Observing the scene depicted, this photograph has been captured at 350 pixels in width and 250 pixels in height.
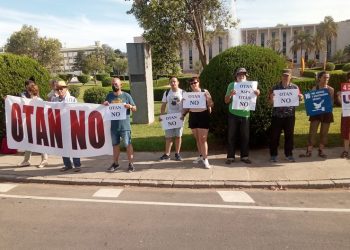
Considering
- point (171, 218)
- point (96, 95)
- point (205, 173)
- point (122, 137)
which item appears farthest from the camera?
point (96, 95)

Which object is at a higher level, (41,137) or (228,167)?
(41,137)

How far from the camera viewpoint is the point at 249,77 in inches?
350

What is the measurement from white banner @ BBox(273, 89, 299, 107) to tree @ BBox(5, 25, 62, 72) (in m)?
58.6

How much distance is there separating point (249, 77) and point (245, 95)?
36.0 inches

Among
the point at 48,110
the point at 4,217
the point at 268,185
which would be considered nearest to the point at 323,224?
the point at 268,185

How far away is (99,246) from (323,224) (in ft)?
9.14

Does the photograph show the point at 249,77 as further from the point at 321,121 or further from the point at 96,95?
the point at 96,95

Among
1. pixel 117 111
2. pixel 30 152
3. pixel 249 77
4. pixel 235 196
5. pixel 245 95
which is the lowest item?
pixel 235 196

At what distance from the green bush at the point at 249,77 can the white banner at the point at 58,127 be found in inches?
98.9

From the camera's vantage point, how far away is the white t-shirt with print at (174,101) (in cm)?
860

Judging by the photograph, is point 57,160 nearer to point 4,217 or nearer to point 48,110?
point 48,110

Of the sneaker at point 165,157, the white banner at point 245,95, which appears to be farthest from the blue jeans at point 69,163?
the white banner at point 245,95

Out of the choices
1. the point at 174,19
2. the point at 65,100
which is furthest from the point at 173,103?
the point at 174,19

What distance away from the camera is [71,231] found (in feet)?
16.6
